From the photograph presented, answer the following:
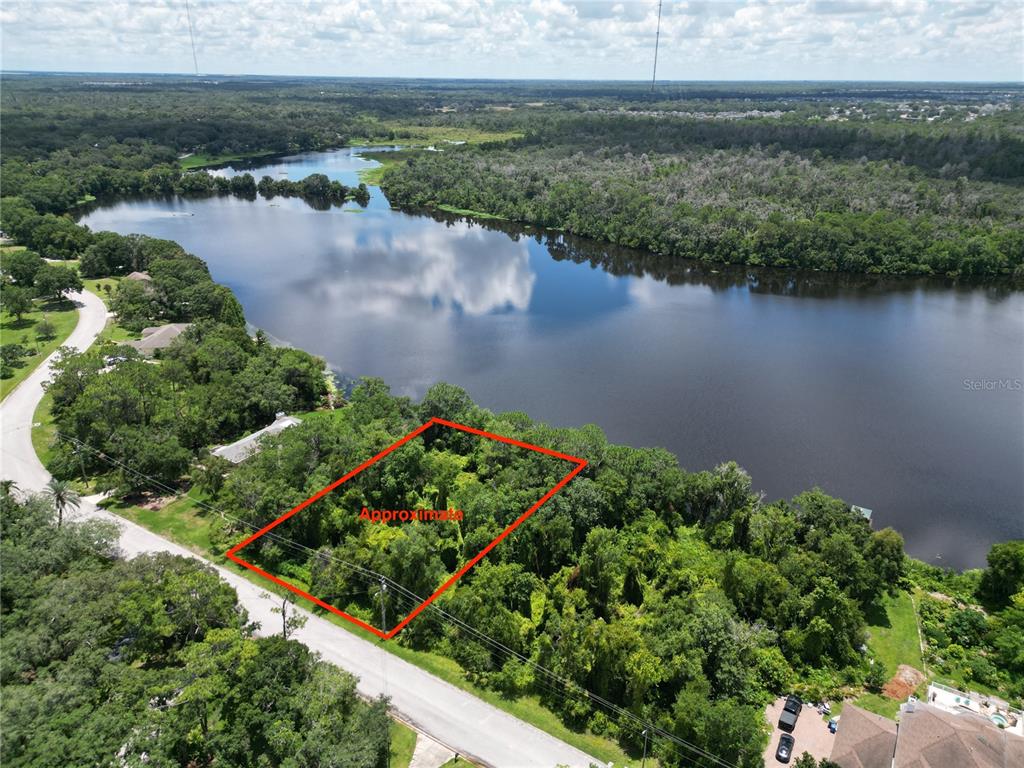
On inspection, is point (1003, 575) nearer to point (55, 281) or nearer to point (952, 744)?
point (952, 744)

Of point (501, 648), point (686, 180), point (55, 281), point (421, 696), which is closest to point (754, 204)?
point (686, 180)

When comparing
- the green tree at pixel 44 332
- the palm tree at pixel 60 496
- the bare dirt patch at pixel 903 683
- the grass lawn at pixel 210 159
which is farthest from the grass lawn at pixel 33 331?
the grass lawn at pixel 210 159

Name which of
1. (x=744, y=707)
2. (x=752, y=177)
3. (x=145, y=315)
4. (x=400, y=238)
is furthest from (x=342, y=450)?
(x=752, y=177)

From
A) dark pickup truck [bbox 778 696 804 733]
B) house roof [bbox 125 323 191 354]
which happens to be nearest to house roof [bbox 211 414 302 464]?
house roof [bbox 125 323 191 354]

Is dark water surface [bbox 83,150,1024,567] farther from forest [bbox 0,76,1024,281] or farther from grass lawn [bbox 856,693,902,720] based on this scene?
grass lawn [bbox 856,693,902,720]

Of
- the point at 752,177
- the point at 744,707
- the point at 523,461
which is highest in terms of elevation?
the point at 752,177

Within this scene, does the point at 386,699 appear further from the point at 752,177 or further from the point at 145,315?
the point at 752,177

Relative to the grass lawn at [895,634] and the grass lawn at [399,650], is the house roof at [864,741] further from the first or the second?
the grass lawn at [399,650]
